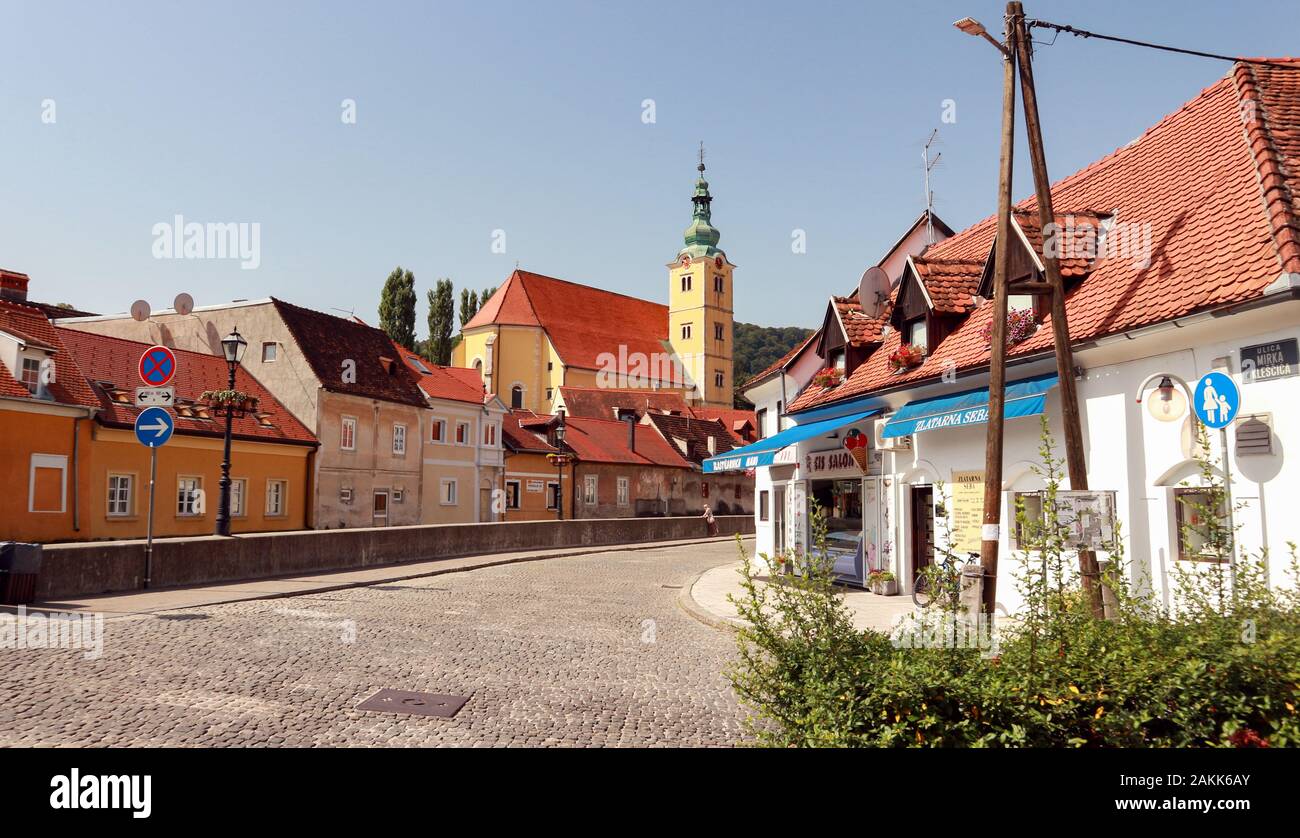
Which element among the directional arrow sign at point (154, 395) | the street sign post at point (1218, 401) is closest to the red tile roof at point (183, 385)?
the directional arrow sign at point (154, 395)

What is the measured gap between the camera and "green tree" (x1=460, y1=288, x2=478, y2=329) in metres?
94.8

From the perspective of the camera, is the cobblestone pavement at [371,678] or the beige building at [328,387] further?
the beige building at [328,387]

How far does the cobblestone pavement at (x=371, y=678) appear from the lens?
674cm

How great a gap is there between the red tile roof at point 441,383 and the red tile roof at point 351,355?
0.96 m

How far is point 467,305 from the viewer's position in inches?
3740

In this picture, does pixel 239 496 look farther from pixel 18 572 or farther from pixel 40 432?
pixel 18 572

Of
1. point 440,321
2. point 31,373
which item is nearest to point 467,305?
point 440,321

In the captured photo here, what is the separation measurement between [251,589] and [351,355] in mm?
25386

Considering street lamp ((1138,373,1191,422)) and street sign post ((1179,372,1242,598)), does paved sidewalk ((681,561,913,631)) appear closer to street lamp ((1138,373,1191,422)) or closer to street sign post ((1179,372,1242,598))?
street lamp ((1138,373,1191,422))

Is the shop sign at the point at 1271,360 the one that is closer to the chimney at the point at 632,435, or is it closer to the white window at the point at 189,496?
the white window at the point at 189,496

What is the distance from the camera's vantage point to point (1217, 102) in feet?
47.9

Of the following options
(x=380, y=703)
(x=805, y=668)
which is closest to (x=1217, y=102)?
(x=805, y=668)
